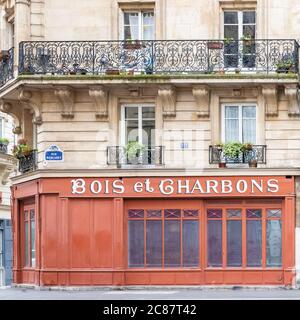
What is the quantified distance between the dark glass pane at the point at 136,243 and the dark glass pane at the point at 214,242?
6.31 feet

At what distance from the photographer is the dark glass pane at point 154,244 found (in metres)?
28.1

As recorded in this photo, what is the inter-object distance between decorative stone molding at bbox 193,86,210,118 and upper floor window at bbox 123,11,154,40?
2.27 m

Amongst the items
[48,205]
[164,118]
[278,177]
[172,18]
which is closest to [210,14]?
[172,18]

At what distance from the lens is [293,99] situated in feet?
91.5

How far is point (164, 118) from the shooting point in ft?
92.7

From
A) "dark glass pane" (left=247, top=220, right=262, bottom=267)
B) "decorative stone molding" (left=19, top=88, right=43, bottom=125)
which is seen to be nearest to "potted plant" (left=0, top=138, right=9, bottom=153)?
"decorative stone molding" (left=19, top=88, right=43, bottom=125)

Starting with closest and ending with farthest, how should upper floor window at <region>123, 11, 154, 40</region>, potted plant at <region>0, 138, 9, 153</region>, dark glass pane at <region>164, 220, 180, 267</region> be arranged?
dark glass pane at <region>164, 220, 180, 267</region>, upper floor window at <region>123, 11, 154, 40</region>, potted plant at <region>0, 138, 9, 153</region>

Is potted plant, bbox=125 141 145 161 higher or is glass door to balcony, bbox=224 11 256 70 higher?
glass door to balcony, bbox=224 11 256 70

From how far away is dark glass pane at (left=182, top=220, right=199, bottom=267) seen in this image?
28.1 meters

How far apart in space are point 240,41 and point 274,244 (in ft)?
19.3

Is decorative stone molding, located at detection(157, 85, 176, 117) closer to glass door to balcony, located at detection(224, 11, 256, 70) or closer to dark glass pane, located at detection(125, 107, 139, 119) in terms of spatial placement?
dark glass pane, located at detection(125, 107, 139, 119)

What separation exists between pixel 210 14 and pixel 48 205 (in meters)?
7.26

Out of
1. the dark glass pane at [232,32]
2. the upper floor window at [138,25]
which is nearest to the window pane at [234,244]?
the dark glass pane at [232,32]
